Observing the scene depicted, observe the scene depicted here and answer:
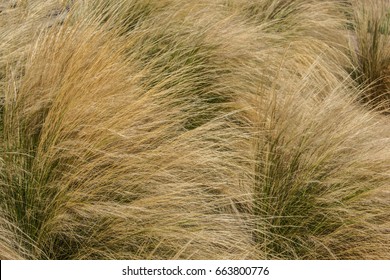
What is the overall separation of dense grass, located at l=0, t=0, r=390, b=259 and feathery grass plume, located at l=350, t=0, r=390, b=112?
848 mm

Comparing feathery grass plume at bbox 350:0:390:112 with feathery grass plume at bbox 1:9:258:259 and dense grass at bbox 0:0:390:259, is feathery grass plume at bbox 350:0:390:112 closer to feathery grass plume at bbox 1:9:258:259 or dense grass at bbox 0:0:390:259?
dense grass at bbox 0:0:390:259

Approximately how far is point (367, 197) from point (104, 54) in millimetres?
1254

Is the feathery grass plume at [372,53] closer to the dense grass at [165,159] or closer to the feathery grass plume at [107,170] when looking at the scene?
the dense grass at [165,159]

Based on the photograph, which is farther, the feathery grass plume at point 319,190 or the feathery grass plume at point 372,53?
the feathery grass plume at point 372,53

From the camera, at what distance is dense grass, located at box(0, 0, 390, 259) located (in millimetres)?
2217

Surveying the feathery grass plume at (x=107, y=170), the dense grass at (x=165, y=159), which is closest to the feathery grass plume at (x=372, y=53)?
the dense grass at (x=165, y=159)

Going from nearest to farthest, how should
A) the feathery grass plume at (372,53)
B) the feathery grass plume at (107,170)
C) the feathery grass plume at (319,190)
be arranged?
the feathery grass plume at (107,170)
the feathery grass plume at (319,190)
the feathery grass plume at (372,53)

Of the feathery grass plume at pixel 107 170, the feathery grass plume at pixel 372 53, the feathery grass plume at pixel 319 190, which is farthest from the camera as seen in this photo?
the feathery grass plume at pixel 372 53

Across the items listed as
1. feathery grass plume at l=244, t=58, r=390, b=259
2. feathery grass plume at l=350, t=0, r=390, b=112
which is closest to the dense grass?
feathery grass plume at l=244, t=58, r=390, b=259

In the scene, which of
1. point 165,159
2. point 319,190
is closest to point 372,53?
point 319,190

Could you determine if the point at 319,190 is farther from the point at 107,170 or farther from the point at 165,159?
the point at 107,170

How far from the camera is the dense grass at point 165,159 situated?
222cm

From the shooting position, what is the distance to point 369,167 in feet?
8.16

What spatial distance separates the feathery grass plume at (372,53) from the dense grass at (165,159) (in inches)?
33.4
